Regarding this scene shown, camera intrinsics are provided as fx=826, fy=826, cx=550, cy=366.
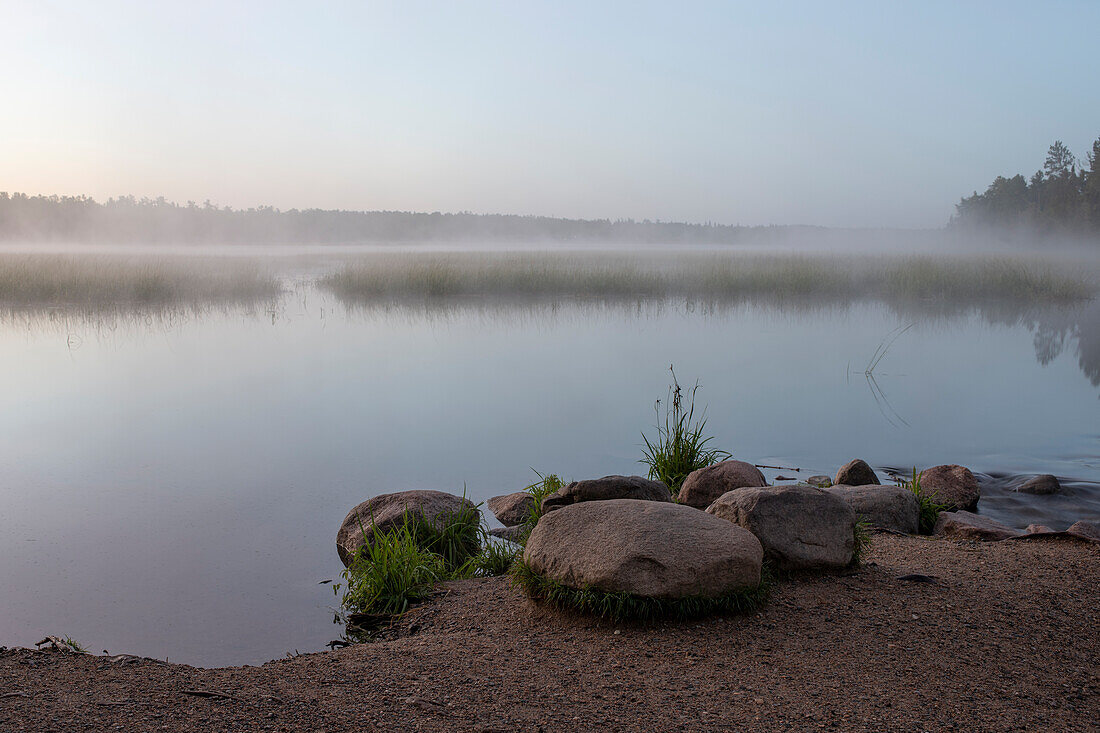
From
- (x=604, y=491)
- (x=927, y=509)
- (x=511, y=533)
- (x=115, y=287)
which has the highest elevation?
(x=115, y=287)

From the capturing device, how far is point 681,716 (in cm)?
250

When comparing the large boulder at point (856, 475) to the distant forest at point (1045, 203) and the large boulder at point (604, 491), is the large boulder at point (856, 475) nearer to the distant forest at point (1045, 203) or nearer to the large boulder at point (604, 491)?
the large boulder at point (604, 491)

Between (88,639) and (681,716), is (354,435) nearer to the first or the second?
(88,639)

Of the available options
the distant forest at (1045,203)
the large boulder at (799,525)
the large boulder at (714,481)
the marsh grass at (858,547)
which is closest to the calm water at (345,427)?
the large boulder at (714,481)

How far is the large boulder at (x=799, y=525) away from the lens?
371 centimetres

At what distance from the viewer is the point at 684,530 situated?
342cm

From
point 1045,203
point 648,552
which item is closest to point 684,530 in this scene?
point 648,552

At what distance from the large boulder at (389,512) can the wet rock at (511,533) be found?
0.57 ft

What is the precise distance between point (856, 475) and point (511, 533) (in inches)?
101

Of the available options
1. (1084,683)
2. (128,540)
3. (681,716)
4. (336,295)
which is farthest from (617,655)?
(336,295)

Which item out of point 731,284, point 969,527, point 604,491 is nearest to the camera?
point 604,491

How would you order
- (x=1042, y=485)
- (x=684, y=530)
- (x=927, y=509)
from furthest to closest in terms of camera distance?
1. (x=1042, y=485)
2. (x=927, y=509)
3. (x=684, y=530)

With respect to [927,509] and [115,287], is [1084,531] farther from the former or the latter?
[115,287]

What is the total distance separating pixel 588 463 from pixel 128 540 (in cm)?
325
